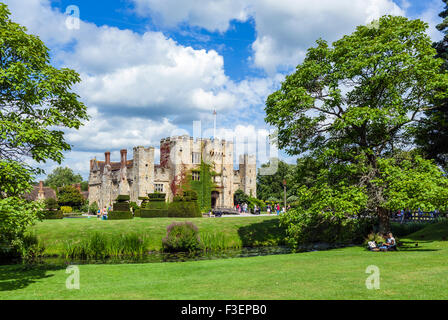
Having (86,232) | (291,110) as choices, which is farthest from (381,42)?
(86,232)

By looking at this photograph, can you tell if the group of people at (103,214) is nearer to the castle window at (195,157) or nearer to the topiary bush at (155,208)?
the topiary bush at (155,208)

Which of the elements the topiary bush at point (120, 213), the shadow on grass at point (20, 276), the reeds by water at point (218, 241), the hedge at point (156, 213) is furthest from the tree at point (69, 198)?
the shadow on grass at point (20, 276)

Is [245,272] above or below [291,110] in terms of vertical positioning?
below

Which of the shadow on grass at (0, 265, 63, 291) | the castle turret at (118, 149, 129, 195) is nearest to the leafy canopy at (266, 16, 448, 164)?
the shadow on grass at (0, 265, 63, 291)

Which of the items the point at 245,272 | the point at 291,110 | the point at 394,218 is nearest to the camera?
the point at 245,272

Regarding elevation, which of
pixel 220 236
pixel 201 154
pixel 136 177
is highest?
pixel 201 154

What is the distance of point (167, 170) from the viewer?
183ft

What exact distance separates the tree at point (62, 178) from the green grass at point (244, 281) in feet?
331

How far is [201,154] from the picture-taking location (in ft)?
187

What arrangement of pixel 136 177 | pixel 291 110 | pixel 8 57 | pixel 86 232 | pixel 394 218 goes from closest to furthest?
pixel 8 57 < pixel 291 110 < pixel 86 232 < pixel 394 218 < pixel 136 177

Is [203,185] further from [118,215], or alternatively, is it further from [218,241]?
[218,241]

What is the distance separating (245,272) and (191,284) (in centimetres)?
269
